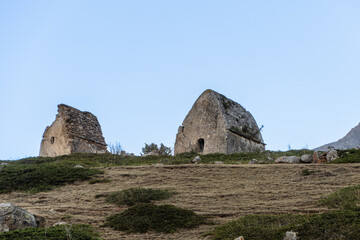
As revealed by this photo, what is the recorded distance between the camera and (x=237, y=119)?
25.7 meters

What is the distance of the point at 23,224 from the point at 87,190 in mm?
4872

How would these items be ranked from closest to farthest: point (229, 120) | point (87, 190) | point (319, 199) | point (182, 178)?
point (319, 199) < point (87, 190) < point (182, 178) < point (229, 120)

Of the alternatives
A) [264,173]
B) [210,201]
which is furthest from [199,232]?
[264,173]

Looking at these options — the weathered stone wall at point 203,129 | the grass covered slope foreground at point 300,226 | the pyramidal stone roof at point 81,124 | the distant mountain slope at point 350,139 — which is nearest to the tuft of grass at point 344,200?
the grass covered slope foreground at point 300,226

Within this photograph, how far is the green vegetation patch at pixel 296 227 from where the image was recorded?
23.1 ft

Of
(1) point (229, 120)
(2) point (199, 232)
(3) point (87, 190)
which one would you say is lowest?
(2) point (199, 232)

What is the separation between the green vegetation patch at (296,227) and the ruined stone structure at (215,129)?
15025 millimetres

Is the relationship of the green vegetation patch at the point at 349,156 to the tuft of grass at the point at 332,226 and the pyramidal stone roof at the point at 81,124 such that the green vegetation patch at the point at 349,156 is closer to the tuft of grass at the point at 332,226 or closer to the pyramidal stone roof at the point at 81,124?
the tuft of grass at the point at 332,226

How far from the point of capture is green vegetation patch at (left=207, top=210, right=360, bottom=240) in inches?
278

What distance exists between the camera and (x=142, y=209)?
32.3 feet

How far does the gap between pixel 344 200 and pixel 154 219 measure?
3.92m

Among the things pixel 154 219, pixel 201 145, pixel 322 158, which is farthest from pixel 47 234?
pixel 201 145

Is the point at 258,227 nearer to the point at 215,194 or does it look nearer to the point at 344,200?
the point at 344,200

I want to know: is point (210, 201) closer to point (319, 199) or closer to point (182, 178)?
point (319, 199)
